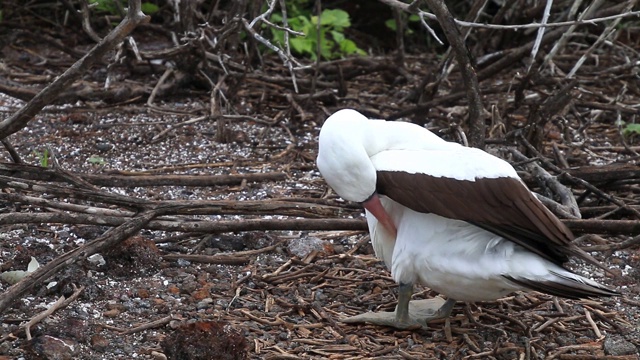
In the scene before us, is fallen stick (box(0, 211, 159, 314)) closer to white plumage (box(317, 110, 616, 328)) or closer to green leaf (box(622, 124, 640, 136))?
white plumage (box(317, 110, 616, 328))

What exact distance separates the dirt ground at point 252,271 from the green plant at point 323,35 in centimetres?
68

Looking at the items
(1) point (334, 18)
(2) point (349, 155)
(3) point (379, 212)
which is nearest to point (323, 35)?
(1) point (334, 18)

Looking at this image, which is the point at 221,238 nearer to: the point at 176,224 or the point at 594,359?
the point at 176,224

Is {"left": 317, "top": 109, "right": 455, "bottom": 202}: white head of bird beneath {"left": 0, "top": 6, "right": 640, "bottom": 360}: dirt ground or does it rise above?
above

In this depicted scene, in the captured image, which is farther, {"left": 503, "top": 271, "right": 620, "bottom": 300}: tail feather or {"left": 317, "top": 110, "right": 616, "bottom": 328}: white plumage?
{"left": 317, "top": 110, "right": 616, "bottom": 328}: white plumage

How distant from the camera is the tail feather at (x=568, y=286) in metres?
3.13

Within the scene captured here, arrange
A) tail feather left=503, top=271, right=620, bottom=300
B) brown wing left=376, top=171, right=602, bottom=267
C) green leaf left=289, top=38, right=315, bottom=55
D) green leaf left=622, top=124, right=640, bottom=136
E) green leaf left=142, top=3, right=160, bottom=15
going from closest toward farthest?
1. tail feather left=503, top=271, right=620, bottom=300
2. brown wing left=376, top=171, right=602, bottom=267
3. green leaf left=622, top=124, right=640, bottom=136
4. green leaf left=289, top=38, right=315, bottom=55
5. green leaf left=142, top=3, right=160, bottom=15

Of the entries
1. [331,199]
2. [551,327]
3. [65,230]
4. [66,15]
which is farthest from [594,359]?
[66,15]

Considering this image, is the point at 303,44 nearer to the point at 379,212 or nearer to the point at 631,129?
the point at 631,129

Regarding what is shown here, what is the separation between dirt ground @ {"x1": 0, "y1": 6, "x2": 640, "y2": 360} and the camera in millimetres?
3383

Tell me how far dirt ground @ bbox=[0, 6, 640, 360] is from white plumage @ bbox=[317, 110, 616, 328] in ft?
1.02

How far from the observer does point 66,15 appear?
7035 mm

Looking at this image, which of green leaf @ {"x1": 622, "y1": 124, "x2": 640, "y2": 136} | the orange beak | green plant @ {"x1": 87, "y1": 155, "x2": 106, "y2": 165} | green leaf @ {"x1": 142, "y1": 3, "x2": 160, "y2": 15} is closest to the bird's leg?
the orange beak

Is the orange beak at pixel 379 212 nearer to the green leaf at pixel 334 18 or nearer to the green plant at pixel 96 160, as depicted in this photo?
the green plant at pixel 96 160
